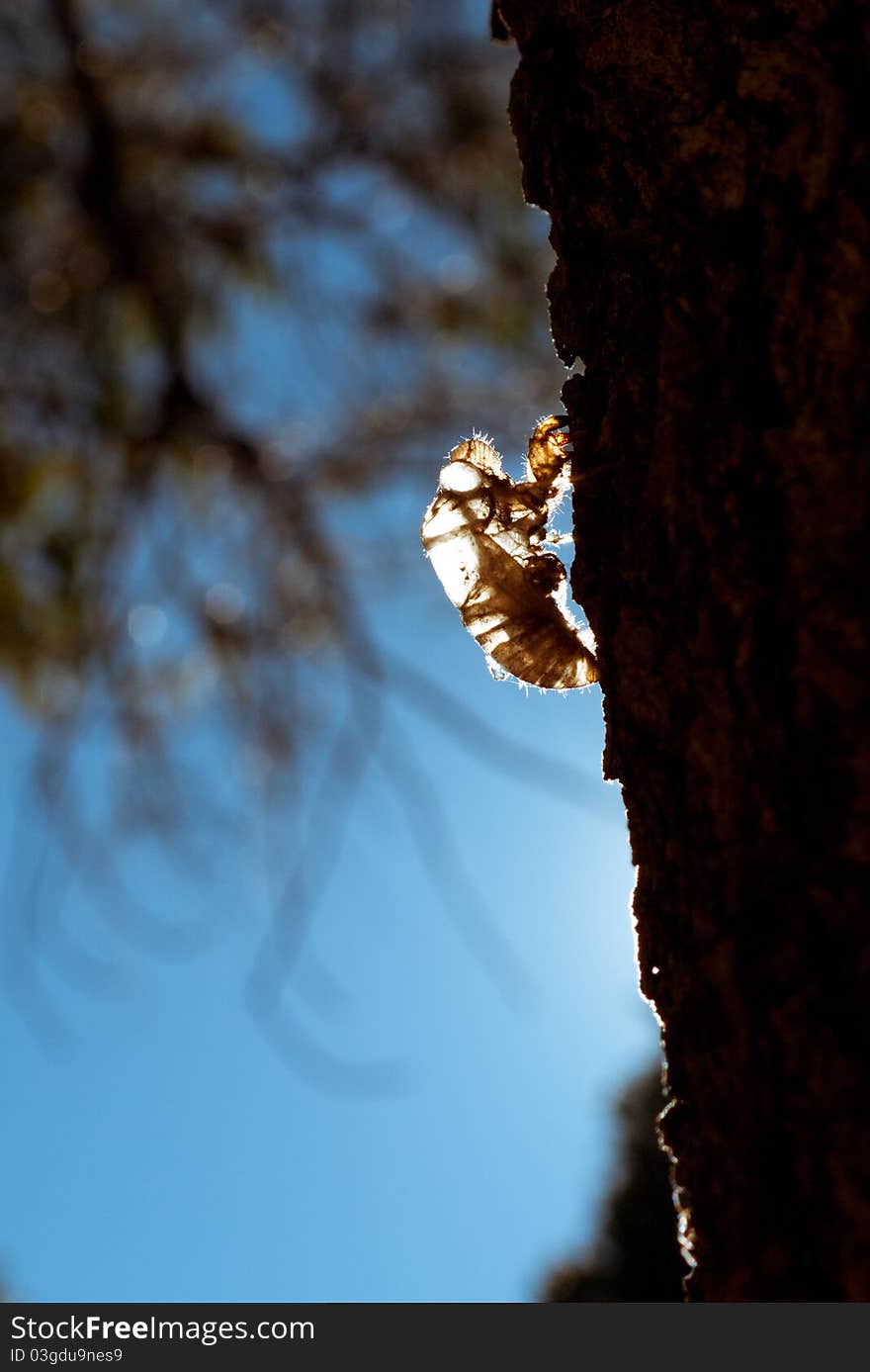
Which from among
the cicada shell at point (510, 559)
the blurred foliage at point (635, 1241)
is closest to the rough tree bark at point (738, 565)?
the cicada shell at point (510, 559)

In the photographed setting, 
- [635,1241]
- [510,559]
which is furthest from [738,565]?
[635,1241]

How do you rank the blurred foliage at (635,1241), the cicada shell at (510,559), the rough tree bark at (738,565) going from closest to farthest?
the rough tree bark at (738,565)
the cicada shell at (510,559)
the blurred foliage at (635,1241)

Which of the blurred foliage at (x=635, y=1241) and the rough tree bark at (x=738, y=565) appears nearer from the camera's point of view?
the rough tree bark at (x=738, y=565)

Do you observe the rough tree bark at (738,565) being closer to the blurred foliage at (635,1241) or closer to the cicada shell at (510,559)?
the cicada shell at (510,559)

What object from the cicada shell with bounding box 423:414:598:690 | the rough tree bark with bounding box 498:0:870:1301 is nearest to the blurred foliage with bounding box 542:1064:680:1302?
the cicada shell with bounding box 423:414:598:690

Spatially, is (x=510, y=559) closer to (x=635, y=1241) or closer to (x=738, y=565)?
(x=738, y=565)
